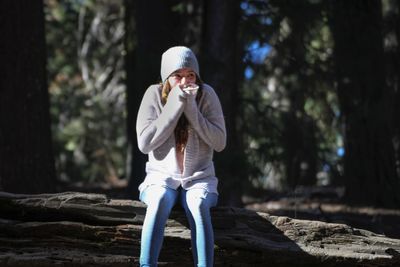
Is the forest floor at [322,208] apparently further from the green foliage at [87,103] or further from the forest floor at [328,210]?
the green foliage at [87,103]

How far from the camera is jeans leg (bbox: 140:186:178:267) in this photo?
5016mm

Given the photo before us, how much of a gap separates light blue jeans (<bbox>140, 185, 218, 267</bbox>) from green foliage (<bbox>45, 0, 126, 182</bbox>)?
43.6 ft

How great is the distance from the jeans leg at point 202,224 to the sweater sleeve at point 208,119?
0.40 meters

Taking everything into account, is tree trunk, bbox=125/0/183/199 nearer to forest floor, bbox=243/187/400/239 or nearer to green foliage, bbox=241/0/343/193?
green foliage, bbox=241/0/343/193

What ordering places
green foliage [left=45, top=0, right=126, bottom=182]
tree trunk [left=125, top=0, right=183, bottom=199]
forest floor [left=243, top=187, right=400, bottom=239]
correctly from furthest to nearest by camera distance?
green foliage [left=45, top=0, right=126, bottom=182] → tree trunk [left=125, top=0, right=183, bottom=199] → forest floor [left=243, top=187, right=400, bottom=239]

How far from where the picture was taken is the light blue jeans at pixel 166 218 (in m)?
5.02

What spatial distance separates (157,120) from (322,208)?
17.8ft

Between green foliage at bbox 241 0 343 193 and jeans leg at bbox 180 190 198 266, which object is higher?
green foliage at bbox 241 0 343 193

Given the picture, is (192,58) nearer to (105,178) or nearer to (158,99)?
(158,99)

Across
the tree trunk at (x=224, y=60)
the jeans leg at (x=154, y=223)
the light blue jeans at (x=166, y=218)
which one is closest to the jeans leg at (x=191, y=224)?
the light blue jeans at (x=166, y=218)

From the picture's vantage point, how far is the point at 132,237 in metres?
5.72

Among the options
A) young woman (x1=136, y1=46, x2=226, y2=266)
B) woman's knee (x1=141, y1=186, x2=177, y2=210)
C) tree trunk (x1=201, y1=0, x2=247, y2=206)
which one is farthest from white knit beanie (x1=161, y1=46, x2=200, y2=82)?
tree trunk (x1=201, y1=0, x2=247, y2=206)

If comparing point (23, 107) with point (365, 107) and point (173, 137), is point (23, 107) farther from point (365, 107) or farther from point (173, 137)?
point (365, 107)

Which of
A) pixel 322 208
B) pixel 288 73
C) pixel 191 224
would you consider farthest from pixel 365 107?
pixel 191 224
